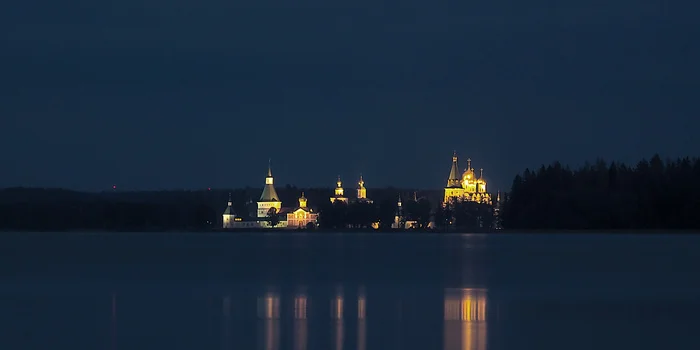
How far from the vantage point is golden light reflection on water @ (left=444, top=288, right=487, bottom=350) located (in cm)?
1809

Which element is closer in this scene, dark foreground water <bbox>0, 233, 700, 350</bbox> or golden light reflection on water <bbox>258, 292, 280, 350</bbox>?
golden light reflection on water <bbox>258, 292, 280, 350</bbox>

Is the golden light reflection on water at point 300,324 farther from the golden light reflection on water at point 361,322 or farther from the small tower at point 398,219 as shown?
the small tower at point 398,219

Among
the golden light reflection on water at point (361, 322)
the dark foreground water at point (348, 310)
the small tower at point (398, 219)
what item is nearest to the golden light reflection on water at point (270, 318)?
the dark foreground water at point (348, 310)

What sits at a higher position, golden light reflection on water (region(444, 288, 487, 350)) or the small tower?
golden light reflection on water (region(444, 288, 487, 350))

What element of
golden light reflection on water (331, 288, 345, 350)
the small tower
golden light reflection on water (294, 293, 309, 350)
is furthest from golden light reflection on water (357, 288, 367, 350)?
the small tower

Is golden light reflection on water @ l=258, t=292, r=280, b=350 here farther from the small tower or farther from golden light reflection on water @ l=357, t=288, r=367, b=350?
the small tower

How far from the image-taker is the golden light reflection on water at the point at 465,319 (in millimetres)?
18094

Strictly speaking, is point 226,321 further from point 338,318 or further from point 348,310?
point 348,310
